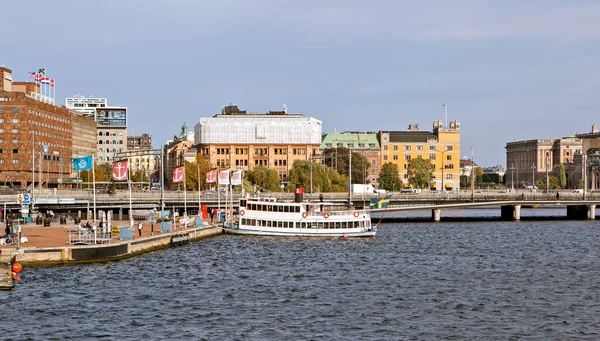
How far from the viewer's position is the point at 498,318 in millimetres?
60500

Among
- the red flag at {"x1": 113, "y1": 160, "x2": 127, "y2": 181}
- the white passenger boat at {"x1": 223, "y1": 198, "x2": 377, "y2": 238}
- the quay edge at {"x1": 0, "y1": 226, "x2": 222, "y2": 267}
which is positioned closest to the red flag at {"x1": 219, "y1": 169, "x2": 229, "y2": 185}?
the white passenger boat at {"x1": 223, "y1": 198, "x2": 377, "y2": 238}

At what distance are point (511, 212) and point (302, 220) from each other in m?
79.7

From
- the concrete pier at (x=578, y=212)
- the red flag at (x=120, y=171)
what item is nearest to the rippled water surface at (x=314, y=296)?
the red flag at (x=120, y=171)

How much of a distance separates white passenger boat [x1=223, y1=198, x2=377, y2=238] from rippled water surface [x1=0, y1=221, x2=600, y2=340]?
43.9 ft

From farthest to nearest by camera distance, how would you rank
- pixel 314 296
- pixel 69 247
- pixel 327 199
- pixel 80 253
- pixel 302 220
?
pixel 327 199 → pixel 302 220 → pixel 80 253 → pixel 69 247 → pixel 314 296

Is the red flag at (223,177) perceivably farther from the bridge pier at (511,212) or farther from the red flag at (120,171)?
the bridge pier at (511,212)

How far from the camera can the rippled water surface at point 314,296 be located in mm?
55625

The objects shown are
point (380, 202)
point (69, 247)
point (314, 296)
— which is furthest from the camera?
point (380, 202)

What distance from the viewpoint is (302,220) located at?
12431cm

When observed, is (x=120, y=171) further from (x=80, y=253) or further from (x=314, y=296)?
(x=314, y=296)

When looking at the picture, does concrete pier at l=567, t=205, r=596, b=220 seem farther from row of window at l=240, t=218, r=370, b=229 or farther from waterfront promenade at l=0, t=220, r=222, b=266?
waterfront promenade at l=0, t=220, r=222, b=266

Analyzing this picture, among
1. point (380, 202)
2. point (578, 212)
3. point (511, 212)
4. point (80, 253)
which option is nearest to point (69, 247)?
point (80, 253)

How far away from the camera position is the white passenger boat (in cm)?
12450

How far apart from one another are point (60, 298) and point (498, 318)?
30318 mm
